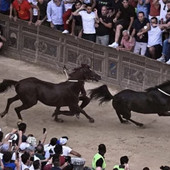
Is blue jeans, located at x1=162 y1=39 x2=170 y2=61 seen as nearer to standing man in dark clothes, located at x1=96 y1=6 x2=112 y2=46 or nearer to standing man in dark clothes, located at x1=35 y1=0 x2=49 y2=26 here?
standing man in dark clothes, located at x1=96 y1=6 x2=112 y2=46

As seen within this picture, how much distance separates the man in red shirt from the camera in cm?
2270

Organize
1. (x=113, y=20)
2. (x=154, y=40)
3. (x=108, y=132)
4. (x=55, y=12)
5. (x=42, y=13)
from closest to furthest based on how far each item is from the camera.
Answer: (x=108, y=132) → (x=154, y=40) → (x=113, y=20) → (x=55, y=12) → (x=42, y=13)

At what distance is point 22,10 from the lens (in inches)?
906

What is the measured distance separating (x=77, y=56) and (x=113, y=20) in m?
1.76

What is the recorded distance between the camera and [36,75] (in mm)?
22312

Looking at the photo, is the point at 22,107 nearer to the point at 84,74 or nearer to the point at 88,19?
the point at 84,74

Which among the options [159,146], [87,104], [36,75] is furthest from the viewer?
[36,75]

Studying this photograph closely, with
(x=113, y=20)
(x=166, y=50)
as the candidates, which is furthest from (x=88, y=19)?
(x=166, y=50)

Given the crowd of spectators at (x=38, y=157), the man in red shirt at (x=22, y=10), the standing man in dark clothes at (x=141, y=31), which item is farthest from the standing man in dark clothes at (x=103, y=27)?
the crowd of spectators at (x=38, y=157)

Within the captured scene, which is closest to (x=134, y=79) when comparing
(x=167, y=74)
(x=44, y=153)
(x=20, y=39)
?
(x=167, y=74)

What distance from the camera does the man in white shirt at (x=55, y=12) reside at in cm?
2211

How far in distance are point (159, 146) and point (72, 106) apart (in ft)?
7.87

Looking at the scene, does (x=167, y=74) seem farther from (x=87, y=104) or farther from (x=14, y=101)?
(x=14, y=101)

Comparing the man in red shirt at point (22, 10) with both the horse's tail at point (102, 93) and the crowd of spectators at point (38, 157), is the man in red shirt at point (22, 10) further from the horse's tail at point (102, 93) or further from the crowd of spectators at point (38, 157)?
the crowd of spectators at point (38, 157)
